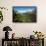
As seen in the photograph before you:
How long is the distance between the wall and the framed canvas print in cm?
10

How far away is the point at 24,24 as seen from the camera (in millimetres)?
5324

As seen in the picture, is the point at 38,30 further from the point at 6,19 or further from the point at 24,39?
the point at 6,19

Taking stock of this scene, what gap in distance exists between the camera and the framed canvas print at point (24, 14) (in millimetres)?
5270

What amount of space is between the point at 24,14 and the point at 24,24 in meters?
0.31

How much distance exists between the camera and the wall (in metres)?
5.29

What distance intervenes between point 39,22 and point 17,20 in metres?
0.69

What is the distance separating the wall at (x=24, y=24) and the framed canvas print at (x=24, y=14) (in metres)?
0.10

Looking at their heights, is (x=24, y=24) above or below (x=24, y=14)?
below

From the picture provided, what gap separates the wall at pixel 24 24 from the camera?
5.29 meters

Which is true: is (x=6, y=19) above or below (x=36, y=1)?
below

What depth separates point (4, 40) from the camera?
509 cm

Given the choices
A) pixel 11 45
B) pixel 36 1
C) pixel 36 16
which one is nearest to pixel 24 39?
pixel 11 45

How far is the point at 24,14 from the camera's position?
17.4 ft

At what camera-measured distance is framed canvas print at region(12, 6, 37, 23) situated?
527 centimetres
